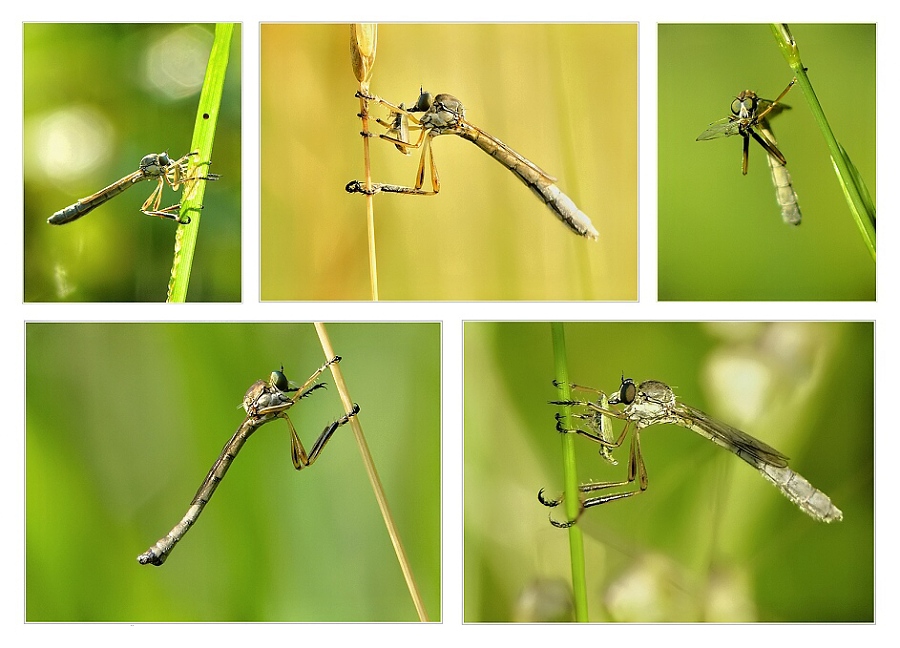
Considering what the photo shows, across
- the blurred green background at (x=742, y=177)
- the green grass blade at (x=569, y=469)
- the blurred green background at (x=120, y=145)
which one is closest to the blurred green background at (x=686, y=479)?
the green grass blade at (x=569, y=469)

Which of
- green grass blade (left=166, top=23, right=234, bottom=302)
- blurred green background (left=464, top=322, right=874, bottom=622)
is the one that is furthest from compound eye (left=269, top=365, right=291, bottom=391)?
blurred green background (left=464, top=322, right=874, bottom=622)

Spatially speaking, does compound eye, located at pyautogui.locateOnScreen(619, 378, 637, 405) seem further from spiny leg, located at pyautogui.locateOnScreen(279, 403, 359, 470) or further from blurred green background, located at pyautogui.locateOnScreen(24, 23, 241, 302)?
blurred green background, located at pyautogui.locateOnScreen(24, 23, 241, 302)

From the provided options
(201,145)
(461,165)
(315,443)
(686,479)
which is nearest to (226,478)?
(315,443)

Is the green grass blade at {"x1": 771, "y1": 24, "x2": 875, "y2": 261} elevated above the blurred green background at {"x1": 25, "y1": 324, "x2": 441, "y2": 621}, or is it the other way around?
the green grass blade at {"x1": 771, "y1": 24, "x2": 875, "y2": 261}

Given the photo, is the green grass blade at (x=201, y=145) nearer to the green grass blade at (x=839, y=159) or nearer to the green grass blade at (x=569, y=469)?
the green grass blade at (x=569, y=469)

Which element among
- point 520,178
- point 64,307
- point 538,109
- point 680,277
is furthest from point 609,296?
point 64,307
